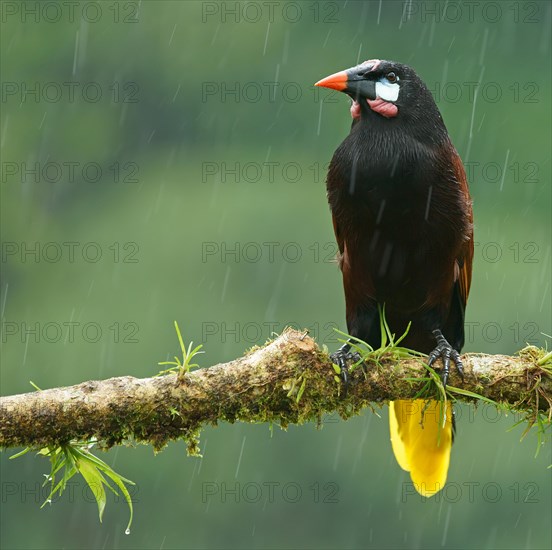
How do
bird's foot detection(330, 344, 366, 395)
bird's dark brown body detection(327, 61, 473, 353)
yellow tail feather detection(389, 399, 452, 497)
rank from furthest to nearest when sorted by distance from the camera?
yellow tail feather detection(389, 399, 452, 497) → bird's dark brown body detection(327, 61, 473, 353) → bird's foot detection(330, 344, 366, 395)

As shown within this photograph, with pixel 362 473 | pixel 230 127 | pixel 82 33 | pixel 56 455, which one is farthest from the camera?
pixel 82 33

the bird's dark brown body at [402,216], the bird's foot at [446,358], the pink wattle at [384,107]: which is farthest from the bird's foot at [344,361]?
the pink wattle at [384,107]

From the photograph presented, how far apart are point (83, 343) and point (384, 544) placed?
4.52m

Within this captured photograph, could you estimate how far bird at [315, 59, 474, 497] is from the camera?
3.84 metres

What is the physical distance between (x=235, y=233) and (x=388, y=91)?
9315 mm

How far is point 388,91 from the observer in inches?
158

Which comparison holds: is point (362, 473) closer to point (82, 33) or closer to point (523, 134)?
point (523, 134)

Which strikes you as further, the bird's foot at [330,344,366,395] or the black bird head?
the black bird head

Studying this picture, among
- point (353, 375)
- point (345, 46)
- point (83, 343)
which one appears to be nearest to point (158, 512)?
point (83, 343)

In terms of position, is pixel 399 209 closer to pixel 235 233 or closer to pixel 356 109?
pixel 356 109

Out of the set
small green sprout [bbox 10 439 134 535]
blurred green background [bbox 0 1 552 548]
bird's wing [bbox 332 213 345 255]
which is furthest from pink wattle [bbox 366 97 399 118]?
blurred green background [bbox 0 1 552 548]

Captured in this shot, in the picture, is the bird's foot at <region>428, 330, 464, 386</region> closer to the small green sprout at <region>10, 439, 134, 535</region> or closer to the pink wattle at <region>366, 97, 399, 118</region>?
the pink wattle at <region>366, 97, 399, 118</region>

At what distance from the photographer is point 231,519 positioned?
536 inches

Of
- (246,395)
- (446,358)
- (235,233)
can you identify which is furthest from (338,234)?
(235,233)
